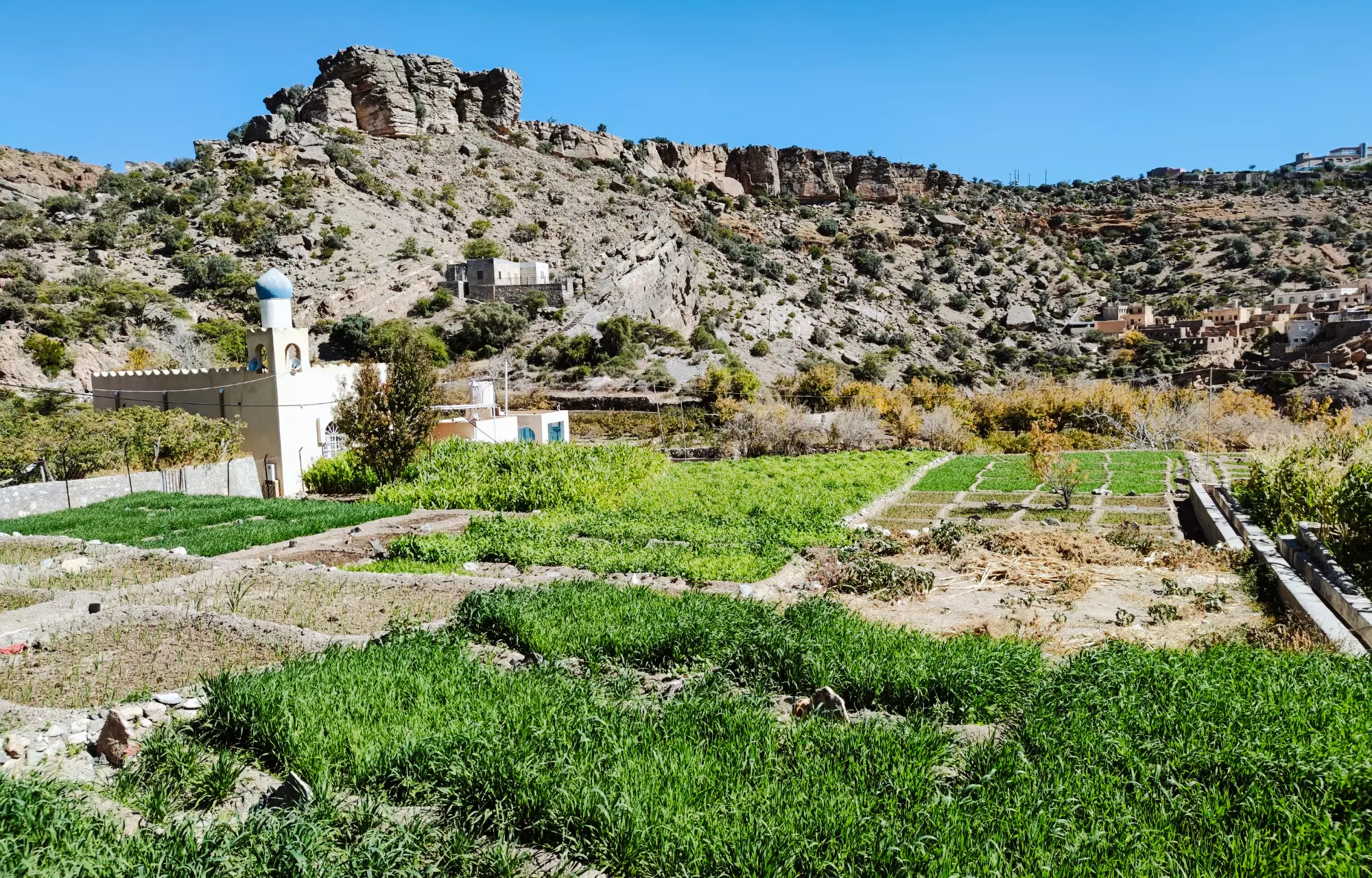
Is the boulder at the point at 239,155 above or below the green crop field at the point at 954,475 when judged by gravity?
above

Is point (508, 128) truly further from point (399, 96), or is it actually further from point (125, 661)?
point (125, 661)

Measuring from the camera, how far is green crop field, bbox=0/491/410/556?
13.2 m

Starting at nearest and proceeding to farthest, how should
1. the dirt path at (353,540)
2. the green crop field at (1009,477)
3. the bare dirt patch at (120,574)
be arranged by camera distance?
the bare dirt patch at (120,574) → the dirt path at (353,540) → the green crop field at (1009,477)

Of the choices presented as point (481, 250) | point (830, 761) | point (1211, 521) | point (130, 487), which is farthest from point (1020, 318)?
point (830, 761)

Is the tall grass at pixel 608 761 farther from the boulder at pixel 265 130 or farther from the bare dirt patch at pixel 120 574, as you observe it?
the boulder at pixel 265 130

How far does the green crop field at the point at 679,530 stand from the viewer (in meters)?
10.9

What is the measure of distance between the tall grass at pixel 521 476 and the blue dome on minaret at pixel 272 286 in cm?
626

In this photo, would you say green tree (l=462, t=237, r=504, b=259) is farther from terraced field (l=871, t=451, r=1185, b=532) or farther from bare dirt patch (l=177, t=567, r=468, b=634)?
bare dirt patch (l=177, t=567, r=468, b=634)

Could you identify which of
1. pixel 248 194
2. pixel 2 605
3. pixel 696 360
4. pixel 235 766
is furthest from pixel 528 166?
pixel 235 766

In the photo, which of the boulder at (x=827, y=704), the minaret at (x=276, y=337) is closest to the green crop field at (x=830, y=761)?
the boulder at (x=827, y=704)

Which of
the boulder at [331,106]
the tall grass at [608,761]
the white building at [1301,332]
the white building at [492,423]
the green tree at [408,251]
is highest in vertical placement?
the boulder at [331,106]

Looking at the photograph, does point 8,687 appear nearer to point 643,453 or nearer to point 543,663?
point 543,663

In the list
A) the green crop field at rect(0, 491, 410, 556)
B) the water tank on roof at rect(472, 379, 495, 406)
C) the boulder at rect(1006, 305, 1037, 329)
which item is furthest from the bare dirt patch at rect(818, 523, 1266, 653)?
the boulder at rect(1006, 305, 1037, 329)

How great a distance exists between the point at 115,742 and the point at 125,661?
7.33 ft
